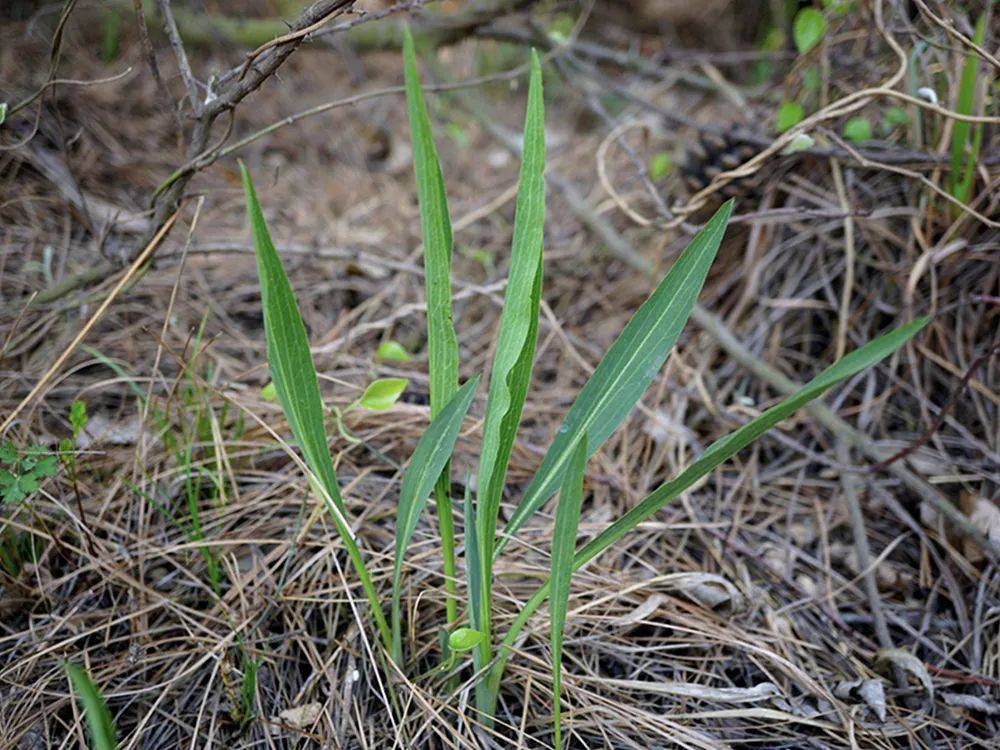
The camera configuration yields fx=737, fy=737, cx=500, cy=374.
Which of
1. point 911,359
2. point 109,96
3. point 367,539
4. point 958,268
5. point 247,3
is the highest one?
point 247,3

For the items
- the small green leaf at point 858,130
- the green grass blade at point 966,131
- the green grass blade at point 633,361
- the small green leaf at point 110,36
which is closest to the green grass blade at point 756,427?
the green grass blade at point 633,361

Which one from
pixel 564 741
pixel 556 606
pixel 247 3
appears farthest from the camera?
pixel 247 3

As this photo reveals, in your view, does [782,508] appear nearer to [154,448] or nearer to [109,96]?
[154,448]

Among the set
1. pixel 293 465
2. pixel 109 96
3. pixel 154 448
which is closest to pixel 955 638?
pixel 293 465

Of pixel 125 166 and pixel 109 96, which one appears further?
pixel 109 96

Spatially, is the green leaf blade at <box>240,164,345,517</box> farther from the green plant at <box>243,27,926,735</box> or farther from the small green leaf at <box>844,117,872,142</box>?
the small green leaf at <box>844,117,872,142</box>

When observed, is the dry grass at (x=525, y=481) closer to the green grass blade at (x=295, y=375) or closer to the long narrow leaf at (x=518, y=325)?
the green grass blade at (x=295, y=375)

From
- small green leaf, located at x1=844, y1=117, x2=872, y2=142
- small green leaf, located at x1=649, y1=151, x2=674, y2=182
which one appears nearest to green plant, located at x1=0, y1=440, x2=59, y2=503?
small green leaf, located at x1=649, y1=151, x2=674, y2=182
